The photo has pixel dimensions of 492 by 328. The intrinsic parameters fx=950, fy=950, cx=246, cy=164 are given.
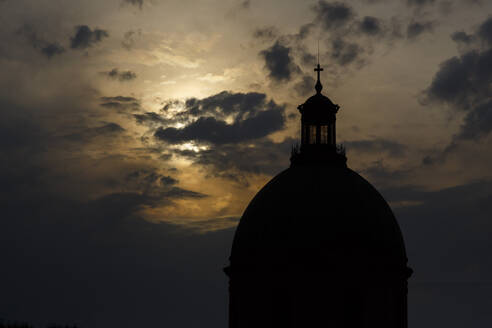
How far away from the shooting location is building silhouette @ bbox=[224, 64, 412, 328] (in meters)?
49.1

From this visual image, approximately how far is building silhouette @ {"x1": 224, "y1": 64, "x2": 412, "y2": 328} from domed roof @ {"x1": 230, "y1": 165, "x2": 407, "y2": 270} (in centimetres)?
5

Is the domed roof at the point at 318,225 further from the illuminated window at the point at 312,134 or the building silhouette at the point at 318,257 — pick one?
the illuminated window at the point at 312,134

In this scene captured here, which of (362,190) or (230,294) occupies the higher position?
(362,190)

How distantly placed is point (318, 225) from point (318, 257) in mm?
1790

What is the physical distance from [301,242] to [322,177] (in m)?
4.58

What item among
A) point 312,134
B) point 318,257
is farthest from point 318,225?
point 312,134

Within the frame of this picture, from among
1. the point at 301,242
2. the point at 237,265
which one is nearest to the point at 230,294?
the point at 237,265

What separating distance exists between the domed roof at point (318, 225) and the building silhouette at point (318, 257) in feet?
0.17

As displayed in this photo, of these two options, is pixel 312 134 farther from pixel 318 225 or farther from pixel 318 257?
pixel 318 257

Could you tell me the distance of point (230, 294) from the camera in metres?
53.0

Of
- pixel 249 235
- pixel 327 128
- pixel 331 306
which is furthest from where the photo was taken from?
pixel 327 128

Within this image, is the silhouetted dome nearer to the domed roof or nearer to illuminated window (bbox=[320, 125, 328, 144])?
illuminated window (bbox=[320, 125, 328, 144])

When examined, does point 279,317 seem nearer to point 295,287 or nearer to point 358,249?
point 295,287

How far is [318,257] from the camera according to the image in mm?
49312
